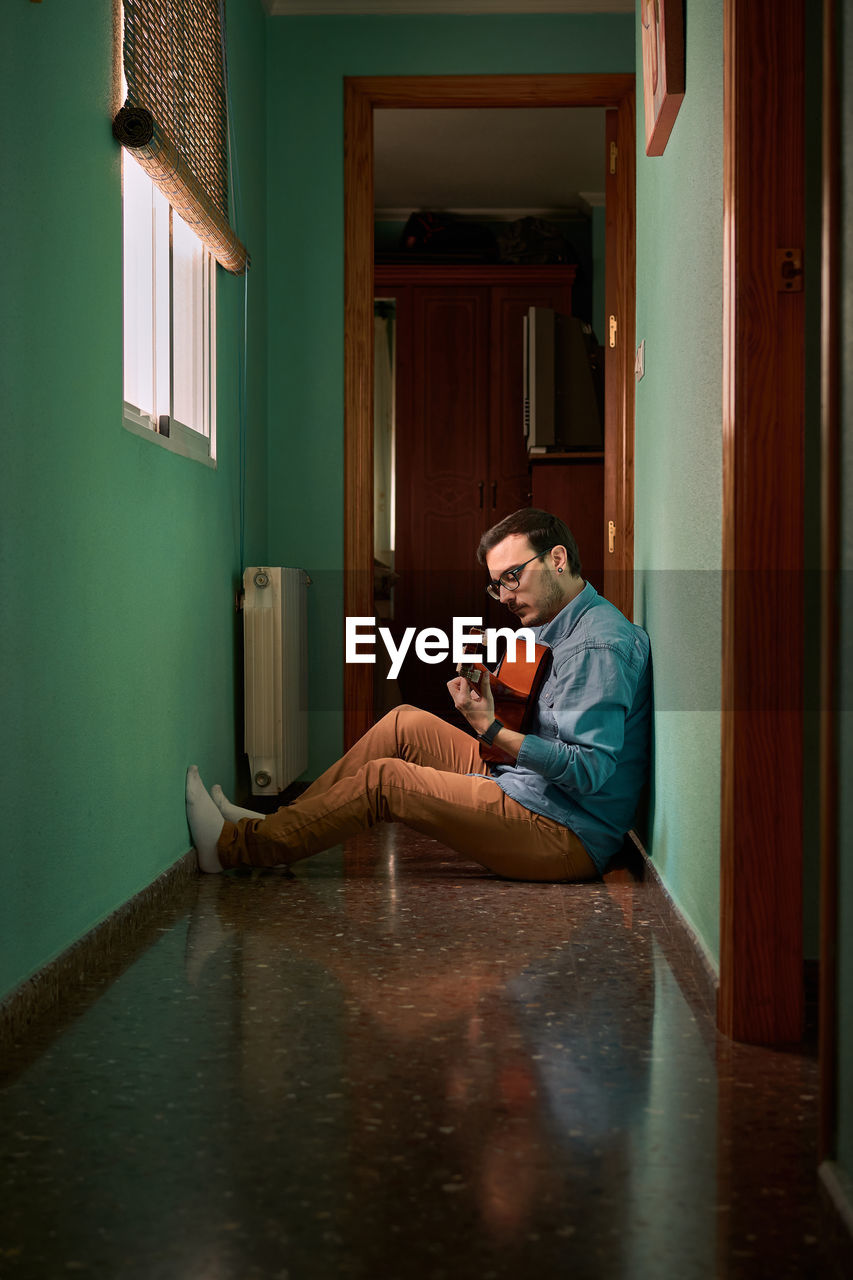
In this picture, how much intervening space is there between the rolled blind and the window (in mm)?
56

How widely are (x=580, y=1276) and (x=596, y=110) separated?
4.99 metres

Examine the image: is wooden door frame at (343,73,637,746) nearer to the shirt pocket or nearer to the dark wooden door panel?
the shirt pocket

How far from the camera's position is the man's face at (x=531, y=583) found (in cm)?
282

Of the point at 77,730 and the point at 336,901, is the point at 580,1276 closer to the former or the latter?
the point at 77,730

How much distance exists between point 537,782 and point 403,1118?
1205mm

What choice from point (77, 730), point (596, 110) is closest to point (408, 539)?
point (596, 110)

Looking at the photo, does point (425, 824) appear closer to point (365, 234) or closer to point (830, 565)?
point (830, 565)

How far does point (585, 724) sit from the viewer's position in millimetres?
2467

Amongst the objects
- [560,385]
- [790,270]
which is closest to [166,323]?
[790,270]

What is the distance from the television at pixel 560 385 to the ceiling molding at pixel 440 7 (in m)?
1.35

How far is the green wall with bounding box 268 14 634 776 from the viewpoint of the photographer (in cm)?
381

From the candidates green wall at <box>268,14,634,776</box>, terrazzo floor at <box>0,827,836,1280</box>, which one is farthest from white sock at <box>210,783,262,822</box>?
green wall at <box>268,14,634,776</box>

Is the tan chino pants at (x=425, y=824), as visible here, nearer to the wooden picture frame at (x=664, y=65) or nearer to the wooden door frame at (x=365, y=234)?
the wooden door frame at (x=365, y=234)

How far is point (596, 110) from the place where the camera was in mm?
5062
